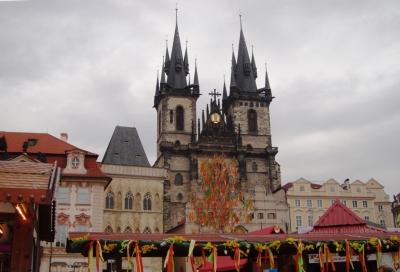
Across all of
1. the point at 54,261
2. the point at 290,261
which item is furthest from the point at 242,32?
the point at 290,261

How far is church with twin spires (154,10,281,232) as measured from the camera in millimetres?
58000

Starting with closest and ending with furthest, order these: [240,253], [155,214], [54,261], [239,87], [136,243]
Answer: [136,243], [240,253], [54,261], [155,214], [239,87]

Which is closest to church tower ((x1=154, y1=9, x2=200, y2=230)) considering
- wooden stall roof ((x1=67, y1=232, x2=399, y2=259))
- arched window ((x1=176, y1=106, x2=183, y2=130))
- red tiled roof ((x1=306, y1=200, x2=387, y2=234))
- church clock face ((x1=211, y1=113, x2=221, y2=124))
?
arched window ((x1=176, y1=106, x2=183, y2=130))

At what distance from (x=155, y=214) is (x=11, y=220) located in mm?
37824

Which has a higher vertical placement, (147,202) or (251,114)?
(251,114)

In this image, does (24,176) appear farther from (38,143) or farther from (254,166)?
(254,166)

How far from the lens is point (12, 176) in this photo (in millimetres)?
9461

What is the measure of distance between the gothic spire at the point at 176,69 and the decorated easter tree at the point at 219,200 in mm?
11734

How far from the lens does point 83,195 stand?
34.9 metres

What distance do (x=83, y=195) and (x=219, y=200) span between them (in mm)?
20390

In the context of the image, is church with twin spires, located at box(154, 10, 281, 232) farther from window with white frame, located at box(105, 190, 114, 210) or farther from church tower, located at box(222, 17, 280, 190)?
window with white frame, located at box(105, 190, 114, 210)

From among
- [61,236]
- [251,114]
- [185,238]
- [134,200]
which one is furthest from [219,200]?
[185,238]

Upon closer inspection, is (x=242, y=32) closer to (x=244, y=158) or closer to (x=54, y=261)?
(x=244, y=158)

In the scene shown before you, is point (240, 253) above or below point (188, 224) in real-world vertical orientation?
below
